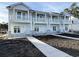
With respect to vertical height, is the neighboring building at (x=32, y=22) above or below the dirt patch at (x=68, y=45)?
above

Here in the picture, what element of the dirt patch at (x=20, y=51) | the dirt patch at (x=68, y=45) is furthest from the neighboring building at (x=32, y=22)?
the dirt patch at (x=20, y=51)

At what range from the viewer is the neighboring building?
1348 cm

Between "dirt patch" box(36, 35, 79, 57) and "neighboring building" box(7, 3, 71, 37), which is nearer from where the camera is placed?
"dirt patch" box(36, 35, 79, 57)

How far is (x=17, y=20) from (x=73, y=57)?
9.06 meters

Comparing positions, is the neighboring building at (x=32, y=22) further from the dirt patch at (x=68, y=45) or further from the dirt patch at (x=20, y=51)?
the dirt patch at (x=20, y=51)

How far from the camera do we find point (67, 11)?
11.6 m

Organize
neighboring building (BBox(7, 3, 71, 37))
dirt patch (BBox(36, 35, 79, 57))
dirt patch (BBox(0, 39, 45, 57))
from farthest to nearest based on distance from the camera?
neighboring building (BBox(7, 3, 71, 37)), dirt patch (BBox(36, 35, 79, 57)), dirt patch (BBox(0, 39, 45, 57))

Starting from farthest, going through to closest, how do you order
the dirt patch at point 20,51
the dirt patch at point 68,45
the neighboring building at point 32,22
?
the neighboring building at point 32,22, the dirt patch at point 68,45, the dirt patch at point 20,51

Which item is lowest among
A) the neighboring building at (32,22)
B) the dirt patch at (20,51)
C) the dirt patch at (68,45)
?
the dirt patch at (20,51)

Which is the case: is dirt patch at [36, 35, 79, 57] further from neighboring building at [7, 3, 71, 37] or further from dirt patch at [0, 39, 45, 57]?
neighboring building at [7, 3, 71, 37]

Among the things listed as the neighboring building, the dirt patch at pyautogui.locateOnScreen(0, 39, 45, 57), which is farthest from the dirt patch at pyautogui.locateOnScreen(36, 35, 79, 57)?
the neighboring building

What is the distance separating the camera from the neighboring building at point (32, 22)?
13.5 m

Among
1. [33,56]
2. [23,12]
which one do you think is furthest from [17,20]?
[33,56]

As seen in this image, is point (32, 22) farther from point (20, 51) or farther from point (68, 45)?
point (20, 51)
